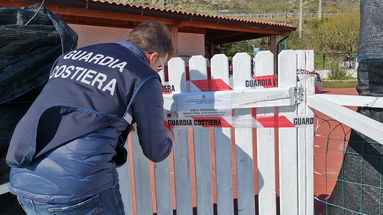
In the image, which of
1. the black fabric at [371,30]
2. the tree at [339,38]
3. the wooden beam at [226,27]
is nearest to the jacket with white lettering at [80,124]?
the black fabric at [371,30]

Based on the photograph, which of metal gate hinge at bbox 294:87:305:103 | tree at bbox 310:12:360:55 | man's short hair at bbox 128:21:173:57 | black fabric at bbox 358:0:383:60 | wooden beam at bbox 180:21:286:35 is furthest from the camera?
tree at bbox 310:12:360:55

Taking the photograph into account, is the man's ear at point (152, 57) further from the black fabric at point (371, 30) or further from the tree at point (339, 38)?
the tree at point (339, 38)

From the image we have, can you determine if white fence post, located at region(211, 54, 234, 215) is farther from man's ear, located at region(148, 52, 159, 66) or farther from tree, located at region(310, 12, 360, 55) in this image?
tree, located at region(310, 12, 360, 55)

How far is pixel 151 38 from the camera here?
1761 mm

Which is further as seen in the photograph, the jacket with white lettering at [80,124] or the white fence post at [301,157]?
the white fence post at [301,157]

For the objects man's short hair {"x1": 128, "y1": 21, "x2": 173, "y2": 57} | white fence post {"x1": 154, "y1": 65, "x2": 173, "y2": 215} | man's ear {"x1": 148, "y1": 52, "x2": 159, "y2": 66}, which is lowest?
white fence post {"x1": 154, "y1": 65, "x2": 173, "y2": 215}

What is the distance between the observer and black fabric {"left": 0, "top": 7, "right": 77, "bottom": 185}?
1860 mm

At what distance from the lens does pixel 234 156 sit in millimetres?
2562

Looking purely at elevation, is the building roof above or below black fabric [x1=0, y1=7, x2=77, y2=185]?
above

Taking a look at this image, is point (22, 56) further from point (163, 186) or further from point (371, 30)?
point (371, 30)

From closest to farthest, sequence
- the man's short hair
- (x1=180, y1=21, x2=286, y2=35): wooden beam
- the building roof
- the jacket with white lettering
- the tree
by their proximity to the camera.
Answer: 1. the jacket with white lettering
2. the man's short hair
3. the building roof
4. (x1=180, y1=21, x2=286, y2=35): wooden beam
5. the tree

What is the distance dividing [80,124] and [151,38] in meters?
0.57

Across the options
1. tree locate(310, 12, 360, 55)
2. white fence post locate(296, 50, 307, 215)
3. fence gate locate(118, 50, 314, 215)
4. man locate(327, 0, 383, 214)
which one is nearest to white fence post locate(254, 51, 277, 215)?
fence gate locate(118, 50, 314, 215)

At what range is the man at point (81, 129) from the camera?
1497 mm
